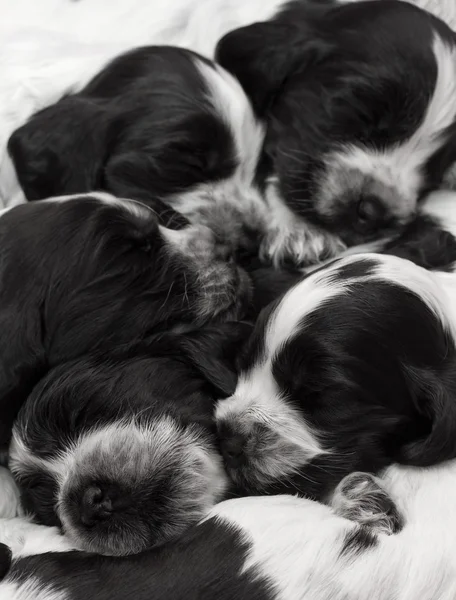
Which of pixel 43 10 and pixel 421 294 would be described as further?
pixel 43 10

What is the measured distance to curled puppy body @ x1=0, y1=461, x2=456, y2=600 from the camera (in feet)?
4.50

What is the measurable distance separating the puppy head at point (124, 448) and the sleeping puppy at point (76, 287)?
5 cm

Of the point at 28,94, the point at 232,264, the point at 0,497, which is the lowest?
the point at 0,497

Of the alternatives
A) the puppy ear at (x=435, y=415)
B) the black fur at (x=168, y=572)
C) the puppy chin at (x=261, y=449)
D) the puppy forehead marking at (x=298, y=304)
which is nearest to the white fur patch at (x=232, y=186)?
the puppy forehead marking at (x=298, y=304)

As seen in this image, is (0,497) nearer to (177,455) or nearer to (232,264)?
(177,455)

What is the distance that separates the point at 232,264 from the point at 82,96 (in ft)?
1.88

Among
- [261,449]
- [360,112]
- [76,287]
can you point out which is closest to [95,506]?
[261,449]

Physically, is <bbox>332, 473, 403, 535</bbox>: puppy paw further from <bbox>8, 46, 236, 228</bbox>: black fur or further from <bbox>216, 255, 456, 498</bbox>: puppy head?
<bbox>8, 46, 236, 228</bbox>: black fur

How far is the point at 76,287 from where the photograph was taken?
5.47ft

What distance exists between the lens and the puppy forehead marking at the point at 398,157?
1.92m

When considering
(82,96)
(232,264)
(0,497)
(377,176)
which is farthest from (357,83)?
(0,497)

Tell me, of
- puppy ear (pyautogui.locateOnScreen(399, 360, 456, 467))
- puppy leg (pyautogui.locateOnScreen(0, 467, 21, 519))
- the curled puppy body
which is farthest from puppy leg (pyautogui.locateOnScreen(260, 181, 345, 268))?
puppy leg (pyautogui.locateOnScreen(0, 467, 21, 519))

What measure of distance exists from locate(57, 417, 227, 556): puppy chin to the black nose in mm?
45

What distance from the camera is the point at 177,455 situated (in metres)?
1.59
